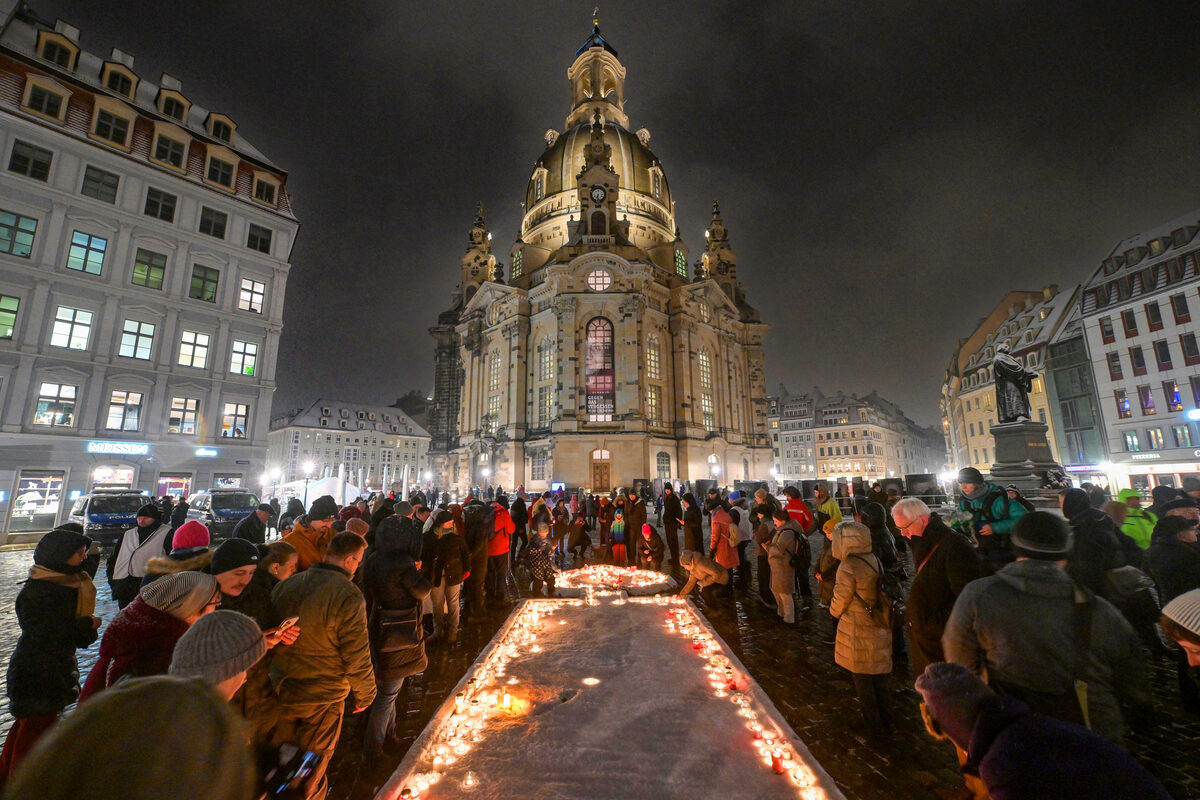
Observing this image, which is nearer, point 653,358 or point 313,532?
point 313,532

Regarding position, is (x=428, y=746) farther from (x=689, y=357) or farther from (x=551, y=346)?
(x=689, y=357)

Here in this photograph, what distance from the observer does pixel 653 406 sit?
1597 inches

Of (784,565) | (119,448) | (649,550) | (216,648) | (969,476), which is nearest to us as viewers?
(216,648)

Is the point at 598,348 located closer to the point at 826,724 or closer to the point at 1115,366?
the point at 826,724

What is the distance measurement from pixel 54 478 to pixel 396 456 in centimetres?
6388

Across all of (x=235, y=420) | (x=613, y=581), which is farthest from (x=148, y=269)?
(x=613, y=581)

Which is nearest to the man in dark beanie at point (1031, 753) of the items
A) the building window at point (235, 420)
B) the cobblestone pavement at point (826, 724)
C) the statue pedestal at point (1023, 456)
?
the cobblestone pavement at point (826, 724)

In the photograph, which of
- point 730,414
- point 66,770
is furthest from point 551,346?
point 66,770

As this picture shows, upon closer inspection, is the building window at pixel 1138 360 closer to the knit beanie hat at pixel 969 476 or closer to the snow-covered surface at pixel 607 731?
the knit beanie hat at pixel 969 476

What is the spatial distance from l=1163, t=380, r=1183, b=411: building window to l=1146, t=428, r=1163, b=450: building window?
1.59 meters

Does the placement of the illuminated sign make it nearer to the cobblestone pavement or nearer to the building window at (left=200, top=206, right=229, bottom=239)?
the building window at (left=200, top=206, right=229, bottom=239)

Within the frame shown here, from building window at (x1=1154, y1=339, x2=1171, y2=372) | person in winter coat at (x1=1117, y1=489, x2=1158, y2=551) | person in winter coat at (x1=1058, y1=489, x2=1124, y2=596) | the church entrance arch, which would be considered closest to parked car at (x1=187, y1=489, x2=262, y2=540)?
person in winter coat at (x1=1058, y1=489, x2=1124, y2=596)

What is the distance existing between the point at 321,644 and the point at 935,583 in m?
5.33

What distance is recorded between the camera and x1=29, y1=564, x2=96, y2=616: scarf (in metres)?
3.84
